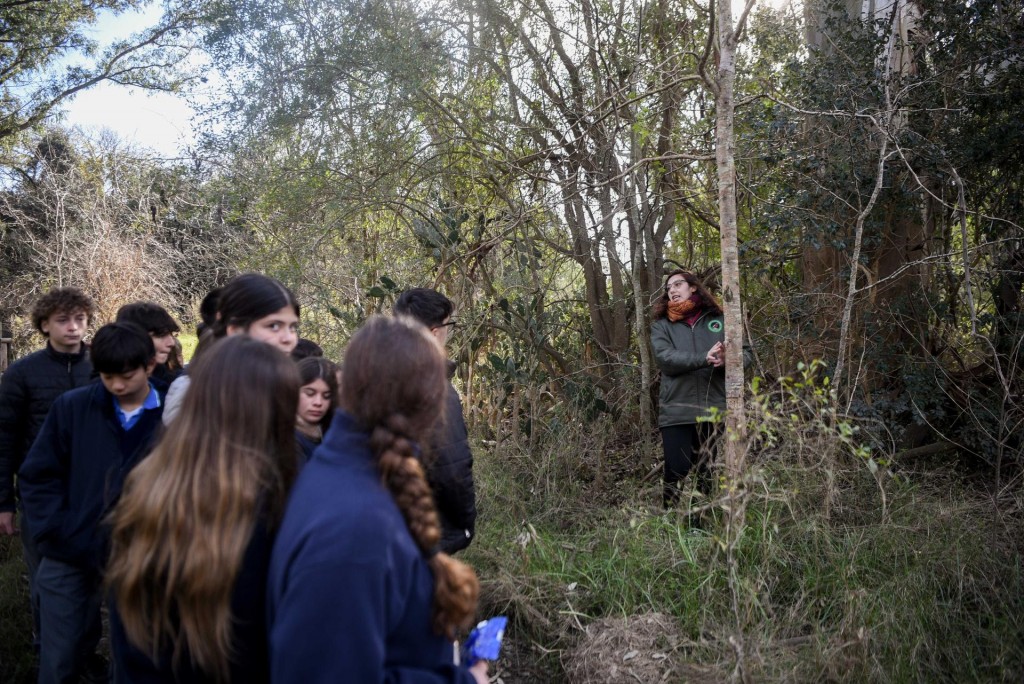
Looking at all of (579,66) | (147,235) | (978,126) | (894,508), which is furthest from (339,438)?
(147,235)

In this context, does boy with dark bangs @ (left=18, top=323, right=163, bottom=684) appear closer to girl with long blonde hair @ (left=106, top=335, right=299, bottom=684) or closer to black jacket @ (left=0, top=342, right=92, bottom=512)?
black jacket @ (left=0, top=342, right=92, bottom=512)

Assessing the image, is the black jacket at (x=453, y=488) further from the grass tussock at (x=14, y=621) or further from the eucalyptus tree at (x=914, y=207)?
the eucalyptus tree at (x=914, y=207)

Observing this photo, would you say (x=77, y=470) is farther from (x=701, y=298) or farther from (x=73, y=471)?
(x=701, y=298)

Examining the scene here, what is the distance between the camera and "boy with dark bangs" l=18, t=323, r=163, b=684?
3.23 metres

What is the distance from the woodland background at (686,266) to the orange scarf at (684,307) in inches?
14.2

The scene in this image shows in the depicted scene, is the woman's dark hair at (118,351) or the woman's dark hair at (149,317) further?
Result: the woman's dark hair at (149,317)

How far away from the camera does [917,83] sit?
18.5 ft

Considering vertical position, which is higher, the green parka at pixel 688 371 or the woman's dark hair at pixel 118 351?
the woman's dark hair at pixel 118 351

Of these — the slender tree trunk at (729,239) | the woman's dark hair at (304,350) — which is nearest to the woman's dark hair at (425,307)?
the woman's dark hair at (304,350)

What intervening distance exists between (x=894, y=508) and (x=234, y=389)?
392 centimetres

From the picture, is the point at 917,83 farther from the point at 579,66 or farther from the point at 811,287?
the point at 579,66

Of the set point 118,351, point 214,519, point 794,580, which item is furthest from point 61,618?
point 794,580

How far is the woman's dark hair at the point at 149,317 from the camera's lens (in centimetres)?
427

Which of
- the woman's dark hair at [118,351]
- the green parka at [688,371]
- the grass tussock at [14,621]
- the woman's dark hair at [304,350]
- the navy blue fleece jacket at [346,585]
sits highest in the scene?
the woman's dark hair at [118,351]
